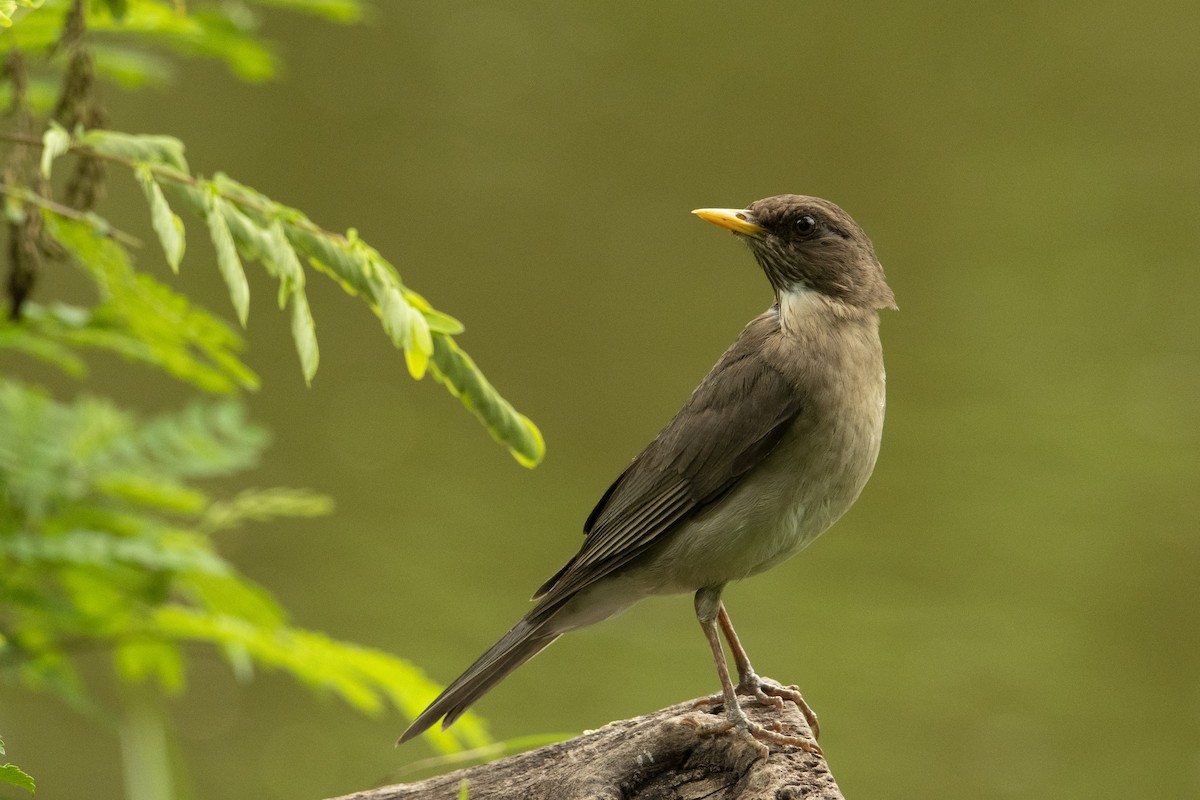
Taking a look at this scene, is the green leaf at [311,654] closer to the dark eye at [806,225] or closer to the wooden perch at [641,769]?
the wooden perch at [641,769]

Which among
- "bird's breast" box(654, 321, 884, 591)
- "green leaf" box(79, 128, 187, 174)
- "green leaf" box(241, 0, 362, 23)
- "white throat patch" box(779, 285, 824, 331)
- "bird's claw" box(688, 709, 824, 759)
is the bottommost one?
"bird's claw" box(688, 709, 824, 759)

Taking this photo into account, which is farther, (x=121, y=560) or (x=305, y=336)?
(x=121, y=560)

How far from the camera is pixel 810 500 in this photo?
13.7ft

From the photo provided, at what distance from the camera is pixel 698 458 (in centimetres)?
429

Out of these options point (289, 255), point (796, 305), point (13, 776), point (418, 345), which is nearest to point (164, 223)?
point (289, 255)

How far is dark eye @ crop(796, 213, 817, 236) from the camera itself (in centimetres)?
447

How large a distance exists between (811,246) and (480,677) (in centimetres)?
153

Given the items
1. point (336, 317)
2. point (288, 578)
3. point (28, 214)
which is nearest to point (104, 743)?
point (288, 578)

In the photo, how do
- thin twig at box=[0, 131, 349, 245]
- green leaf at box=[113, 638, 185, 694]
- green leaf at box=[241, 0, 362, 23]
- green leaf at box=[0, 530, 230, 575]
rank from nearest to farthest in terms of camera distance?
thin twig at box=[0, 131, 349, 245]
green leaf at box=[0, 530, 230, 575]
green leaf at box=[241, 0, 362, 23]
green leaf at box=[113, 638, 185, 694]

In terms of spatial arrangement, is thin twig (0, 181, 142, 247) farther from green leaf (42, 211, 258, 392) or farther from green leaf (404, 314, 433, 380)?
green leaf (404, 314, 433, 380)

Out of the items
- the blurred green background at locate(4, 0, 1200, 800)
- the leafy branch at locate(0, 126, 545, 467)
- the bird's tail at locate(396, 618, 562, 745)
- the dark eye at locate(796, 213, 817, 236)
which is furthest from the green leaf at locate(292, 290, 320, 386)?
the blurred green background at locate(4, 0, 1200, 800)

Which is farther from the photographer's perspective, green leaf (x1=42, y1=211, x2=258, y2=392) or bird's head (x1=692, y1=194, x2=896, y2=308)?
bird's head (x1=692, y1=194, x2=896, y2=308)

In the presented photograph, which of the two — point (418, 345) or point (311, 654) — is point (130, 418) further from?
point (418, 345)

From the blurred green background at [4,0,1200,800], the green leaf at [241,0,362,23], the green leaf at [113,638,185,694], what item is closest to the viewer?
the green leaf at [241,0,362,23]
